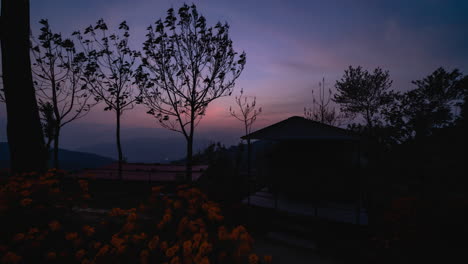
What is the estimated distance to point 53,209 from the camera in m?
3.70

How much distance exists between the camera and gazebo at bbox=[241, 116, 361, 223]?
24.5 ft

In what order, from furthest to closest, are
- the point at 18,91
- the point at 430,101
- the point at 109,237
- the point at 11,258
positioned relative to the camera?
the point at 430,101
the point at 18,91
the point at 109,237
the point at 11,258

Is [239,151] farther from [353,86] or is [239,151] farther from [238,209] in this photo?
[353,86]

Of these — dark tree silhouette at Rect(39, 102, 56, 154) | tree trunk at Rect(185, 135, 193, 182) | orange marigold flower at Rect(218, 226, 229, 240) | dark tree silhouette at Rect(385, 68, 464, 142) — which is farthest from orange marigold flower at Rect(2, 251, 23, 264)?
dark tree silhouette at Rect(385, 68, 464, 142)

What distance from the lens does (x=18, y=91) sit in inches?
207

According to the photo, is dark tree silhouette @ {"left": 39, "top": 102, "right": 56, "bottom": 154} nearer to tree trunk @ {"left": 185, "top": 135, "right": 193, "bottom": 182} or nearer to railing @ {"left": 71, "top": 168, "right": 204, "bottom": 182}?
railing @ {"left": 71, "top": 168, "right": 204, "bottom": 182}

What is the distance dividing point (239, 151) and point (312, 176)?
533 cm

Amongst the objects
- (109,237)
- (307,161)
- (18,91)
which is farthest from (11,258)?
(307,161)

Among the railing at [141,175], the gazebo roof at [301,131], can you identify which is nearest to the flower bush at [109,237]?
the gazebo roof at [301,131]

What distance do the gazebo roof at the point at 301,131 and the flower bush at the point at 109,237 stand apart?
4.58 meters

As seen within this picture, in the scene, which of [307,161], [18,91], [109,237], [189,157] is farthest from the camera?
[189,157]

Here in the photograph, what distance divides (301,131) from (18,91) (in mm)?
8447

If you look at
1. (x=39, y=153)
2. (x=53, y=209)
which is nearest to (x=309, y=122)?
(x=53, y=209)

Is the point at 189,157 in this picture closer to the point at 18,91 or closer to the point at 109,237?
the point at 18,91
